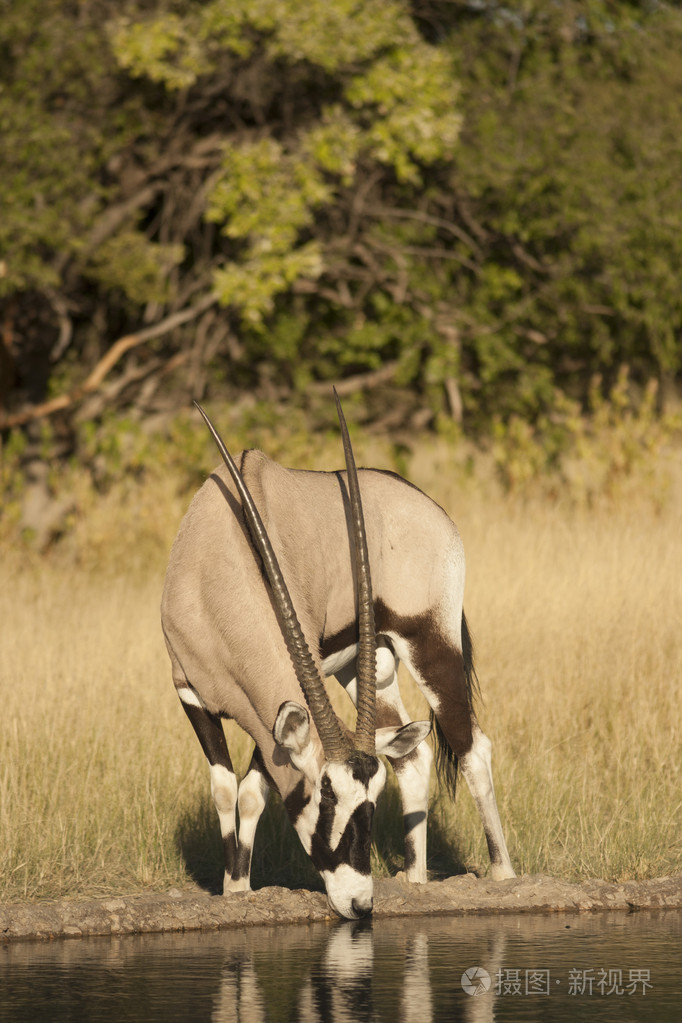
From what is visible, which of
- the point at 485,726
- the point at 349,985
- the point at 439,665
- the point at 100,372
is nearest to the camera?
the point at 349,985

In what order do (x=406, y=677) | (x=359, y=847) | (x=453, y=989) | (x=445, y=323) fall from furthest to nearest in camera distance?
1. (x=445, y=323)
2. (x=406, y=677)
3. (x=359, y=847)
4. (x=453, y=989)

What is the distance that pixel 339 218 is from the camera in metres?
17.3

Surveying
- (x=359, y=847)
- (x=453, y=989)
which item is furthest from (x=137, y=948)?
(x=453, y=989)

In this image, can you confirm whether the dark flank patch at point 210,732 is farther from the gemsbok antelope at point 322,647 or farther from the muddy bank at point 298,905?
the muddy bank at point 298,905

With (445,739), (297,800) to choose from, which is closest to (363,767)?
(297,800)

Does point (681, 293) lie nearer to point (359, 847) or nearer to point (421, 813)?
point (421, 813)

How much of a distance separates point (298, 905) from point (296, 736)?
3.58 ft

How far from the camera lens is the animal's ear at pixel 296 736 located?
205 inches

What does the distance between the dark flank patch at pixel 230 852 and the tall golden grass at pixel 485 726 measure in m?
0.52

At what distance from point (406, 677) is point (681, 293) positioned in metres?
8.48

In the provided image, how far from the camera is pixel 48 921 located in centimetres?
578

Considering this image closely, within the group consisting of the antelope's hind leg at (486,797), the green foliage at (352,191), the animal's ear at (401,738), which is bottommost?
the antelope's hind leg at (486,797)

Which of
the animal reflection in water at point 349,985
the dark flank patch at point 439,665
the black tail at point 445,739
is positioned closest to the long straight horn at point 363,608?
the dark flank patch at point 439,665

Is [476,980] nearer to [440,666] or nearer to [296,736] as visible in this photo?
[296,736]
